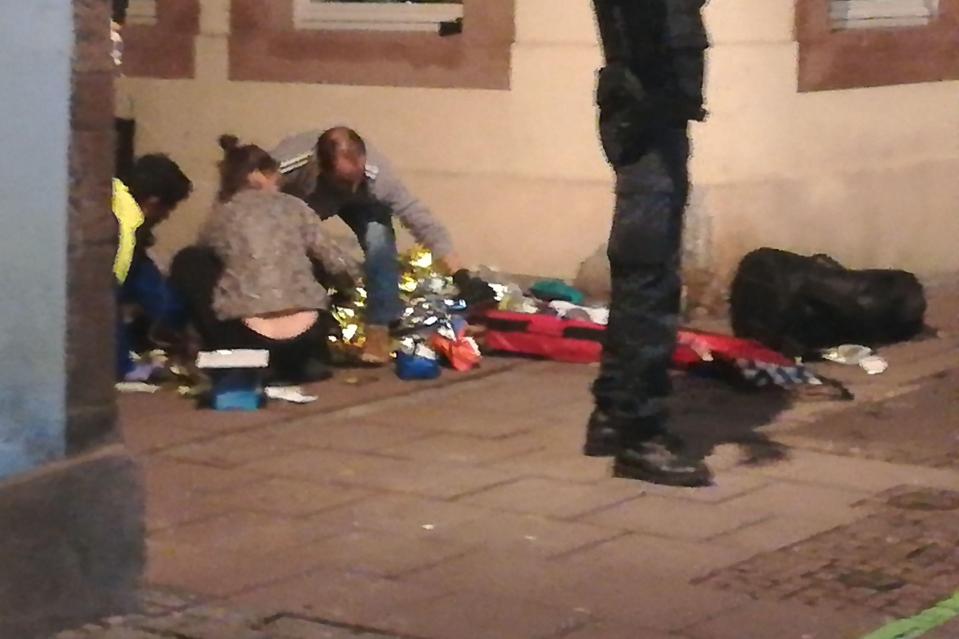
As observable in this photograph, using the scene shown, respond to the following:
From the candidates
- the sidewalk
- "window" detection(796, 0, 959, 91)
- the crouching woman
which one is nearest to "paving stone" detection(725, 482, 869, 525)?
the sidewalk

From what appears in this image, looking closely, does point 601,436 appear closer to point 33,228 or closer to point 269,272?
point 269,272

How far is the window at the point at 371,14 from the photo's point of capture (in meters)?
10.1

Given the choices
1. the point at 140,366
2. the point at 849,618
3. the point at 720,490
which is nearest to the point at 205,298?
the point at 140,366

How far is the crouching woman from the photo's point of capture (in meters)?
7.33

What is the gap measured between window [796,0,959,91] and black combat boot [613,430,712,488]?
416cm

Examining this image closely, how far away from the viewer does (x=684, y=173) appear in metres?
5.71

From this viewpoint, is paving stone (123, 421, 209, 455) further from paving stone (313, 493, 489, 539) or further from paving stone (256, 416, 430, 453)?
paving stone (313, 493, 489, 539)

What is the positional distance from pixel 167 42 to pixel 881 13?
3944 millimetres

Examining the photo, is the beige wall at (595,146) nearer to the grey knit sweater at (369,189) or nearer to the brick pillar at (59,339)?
the grey knit sweater at (369,189)

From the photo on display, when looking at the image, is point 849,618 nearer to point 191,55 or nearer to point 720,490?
point 720,490

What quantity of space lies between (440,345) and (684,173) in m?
2.38

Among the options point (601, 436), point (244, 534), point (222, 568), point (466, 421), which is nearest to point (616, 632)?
point (222, 568)

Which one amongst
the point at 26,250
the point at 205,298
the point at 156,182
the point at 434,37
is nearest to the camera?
the point at 26,250

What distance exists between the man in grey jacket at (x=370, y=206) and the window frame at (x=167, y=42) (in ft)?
7.98
